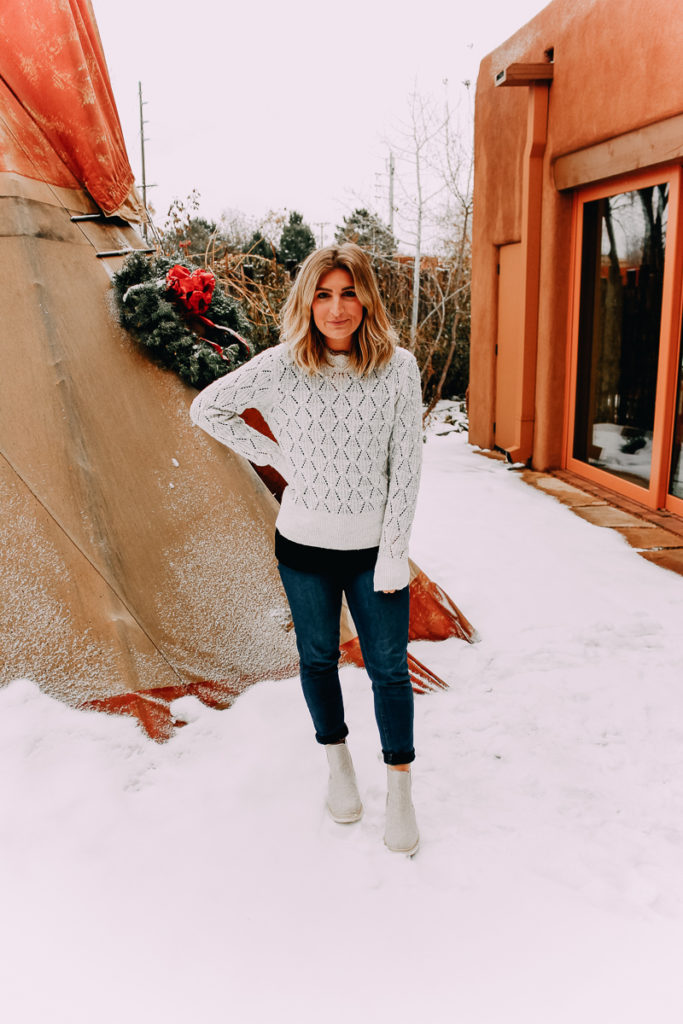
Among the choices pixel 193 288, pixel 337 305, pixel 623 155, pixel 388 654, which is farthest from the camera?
pixel 623 155

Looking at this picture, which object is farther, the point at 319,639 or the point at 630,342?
the point at 630,342

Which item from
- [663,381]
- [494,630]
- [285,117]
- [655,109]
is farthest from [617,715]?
[285,117]

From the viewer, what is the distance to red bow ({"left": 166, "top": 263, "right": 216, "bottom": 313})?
282 cm

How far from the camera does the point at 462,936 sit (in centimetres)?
181

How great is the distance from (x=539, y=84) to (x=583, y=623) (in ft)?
16.6

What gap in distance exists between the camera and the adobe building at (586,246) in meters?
5.26

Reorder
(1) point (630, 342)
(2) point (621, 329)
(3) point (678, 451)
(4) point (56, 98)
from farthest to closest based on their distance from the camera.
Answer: (2) point (621, 329) → (1) point (630, 342) → (3) point (678, 451) → (4) point (56, 98)

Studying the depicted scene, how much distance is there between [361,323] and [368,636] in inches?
30.5

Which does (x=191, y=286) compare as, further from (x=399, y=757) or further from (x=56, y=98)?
(x=399, y=757)

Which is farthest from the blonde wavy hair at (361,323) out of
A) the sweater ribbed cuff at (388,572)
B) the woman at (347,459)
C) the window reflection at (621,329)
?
the window reflection at (621,329)

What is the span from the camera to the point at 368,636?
2.01 metres

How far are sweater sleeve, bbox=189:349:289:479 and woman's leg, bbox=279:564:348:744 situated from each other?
29cm

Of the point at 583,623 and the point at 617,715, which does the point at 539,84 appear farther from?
the point at 617,715

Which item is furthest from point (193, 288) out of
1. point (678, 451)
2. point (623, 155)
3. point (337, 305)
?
point (623, 155)
